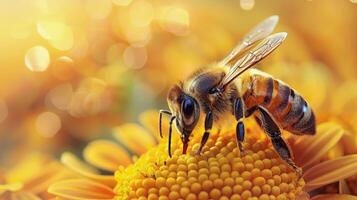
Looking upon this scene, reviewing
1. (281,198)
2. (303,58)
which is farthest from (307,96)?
(281,198)

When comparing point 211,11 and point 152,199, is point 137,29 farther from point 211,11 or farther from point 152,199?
point 152,199

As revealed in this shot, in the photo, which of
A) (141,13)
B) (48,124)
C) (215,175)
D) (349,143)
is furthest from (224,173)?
(141,13)

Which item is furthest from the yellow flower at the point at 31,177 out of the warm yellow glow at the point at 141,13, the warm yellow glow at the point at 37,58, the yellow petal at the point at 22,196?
the warm yellow glow at the point at 141,13

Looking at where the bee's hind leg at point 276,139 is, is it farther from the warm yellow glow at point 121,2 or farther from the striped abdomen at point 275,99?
the warm yellow glow at point 121,2

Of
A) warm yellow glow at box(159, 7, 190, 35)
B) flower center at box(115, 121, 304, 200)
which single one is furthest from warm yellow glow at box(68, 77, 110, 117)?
flower center at box(115, 121, 304, 200)

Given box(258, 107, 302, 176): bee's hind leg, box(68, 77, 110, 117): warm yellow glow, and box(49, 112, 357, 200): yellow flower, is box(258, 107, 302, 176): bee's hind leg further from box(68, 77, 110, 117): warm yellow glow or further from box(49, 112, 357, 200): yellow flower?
box(68, 77, 110, 117): warm yellow glow

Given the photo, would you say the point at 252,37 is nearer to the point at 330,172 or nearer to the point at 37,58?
the point at 330,172

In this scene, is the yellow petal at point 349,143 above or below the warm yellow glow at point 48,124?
below
